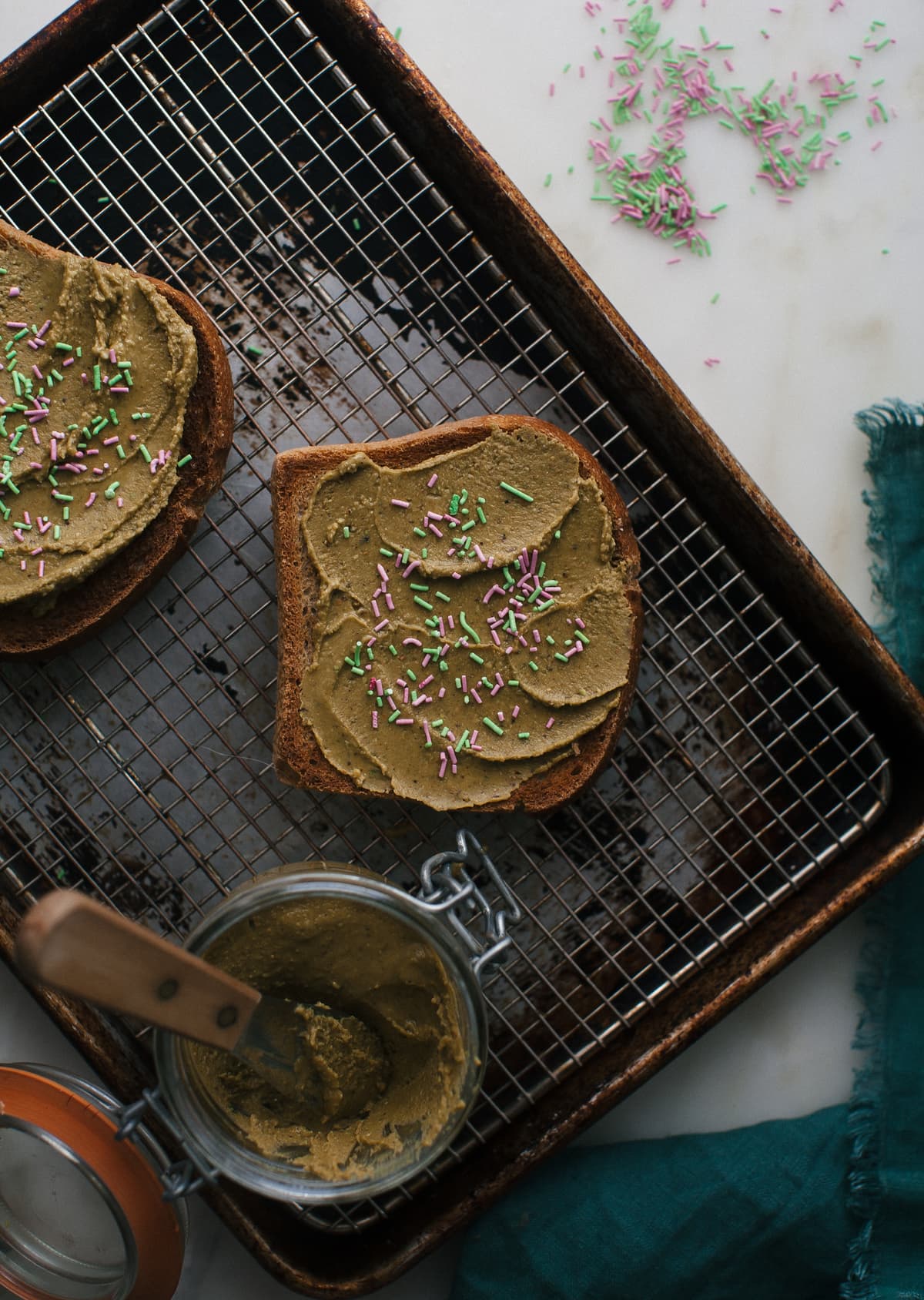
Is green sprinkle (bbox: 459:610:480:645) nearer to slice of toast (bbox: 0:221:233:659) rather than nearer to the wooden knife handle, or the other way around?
slice of toast (bbox: 0:221:233:659)

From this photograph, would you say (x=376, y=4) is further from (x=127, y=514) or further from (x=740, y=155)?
(x=127, y=514)

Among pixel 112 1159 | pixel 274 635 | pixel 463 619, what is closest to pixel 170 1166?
pixel 112 1159

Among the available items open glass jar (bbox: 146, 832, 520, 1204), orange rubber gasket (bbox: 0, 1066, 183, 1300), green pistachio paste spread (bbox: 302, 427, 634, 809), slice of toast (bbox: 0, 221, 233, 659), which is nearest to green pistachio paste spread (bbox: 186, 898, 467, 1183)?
open glass jar (bbox: 146, 832, 520, 1204)

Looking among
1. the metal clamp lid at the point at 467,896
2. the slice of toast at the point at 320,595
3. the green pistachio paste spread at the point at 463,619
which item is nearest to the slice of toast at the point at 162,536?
the slice of toast at the point at 320,595

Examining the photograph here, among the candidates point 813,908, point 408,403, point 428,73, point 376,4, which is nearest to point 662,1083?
point 813,908

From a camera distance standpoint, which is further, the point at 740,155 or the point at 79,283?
the point at 740,155

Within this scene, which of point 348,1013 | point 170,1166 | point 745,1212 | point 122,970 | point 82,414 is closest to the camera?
point 122,970

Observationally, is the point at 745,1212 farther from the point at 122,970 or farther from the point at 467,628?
the point at 122,970
